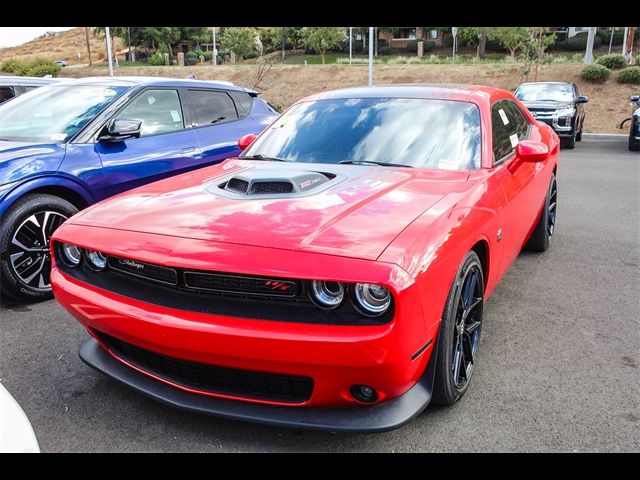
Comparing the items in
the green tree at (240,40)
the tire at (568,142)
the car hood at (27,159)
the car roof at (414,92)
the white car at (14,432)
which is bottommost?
the tire at (568,142)

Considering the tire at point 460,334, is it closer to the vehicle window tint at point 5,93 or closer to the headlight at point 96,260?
the headlight at point 96,260

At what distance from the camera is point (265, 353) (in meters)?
2.09

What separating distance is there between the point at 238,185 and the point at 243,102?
3386mm

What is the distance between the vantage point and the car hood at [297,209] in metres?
2.24

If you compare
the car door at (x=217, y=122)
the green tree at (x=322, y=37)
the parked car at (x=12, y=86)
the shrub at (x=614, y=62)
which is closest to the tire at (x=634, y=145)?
the car door at (x=217, y=122)

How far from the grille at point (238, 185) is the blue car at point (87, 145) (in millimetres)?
1791

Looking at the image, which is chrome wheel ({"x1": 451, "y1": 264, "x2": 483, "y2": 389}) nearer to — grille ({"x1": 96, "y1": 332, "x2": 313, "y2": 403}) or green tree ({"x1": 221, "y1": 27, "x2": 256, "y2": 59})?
grille ({"x1": 96, "y1": 332, "x2": 313, "y2": 403})

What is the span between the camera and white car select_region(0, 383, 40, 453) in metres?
1.72

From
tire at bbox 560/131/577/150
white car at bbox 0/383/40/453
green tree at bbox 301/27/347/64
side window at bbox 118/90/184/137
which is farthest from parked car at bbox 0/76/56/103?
green tree at bbox 301/27/347/64

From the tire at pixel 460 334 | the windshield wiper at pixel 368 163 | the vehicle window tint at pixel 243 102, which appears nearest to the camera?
the tire at pixel 460 334

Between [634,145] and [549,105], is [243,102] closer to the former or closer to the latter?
[549,105]

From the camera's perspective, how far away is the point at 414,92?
12.5ft

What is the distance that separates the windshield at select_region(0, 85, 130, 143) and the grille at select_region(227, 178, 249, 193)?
2049 mm
